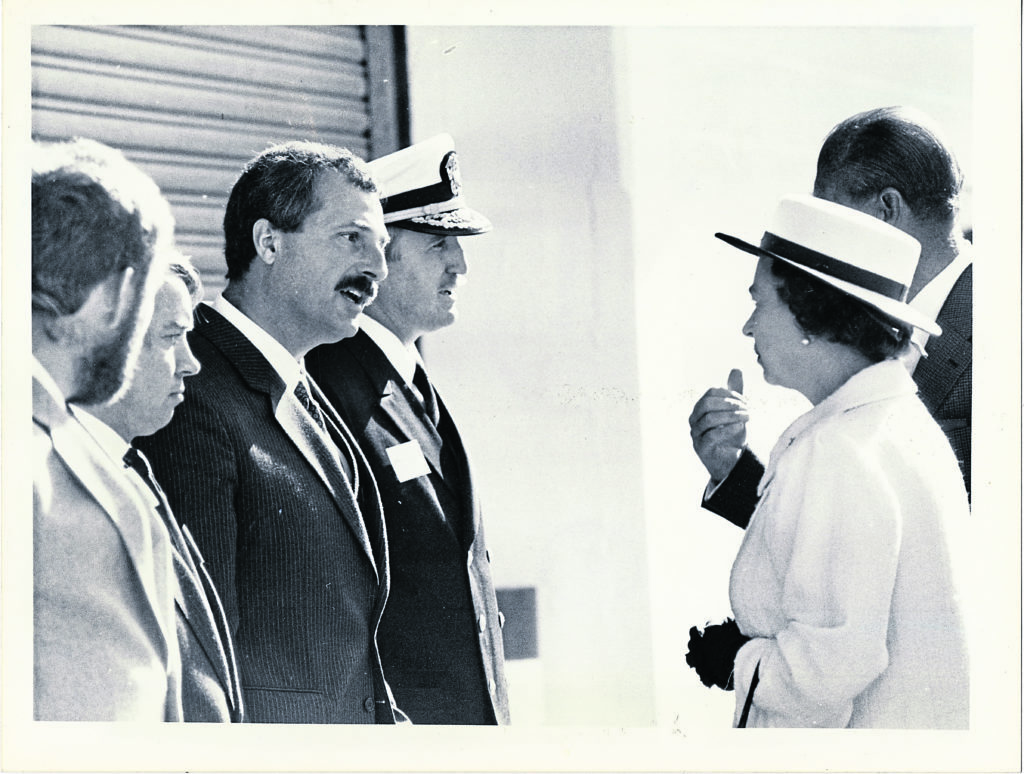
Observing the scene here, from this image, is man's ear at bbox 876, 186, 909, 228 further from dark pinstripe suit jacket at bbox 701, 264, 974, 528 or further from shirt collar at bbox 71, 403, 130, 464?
shirt collar at bbox 71, 403, 130, 464

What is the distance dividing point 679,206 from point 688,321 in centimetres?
37

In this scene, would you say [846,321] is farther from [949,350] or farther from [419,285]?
[419,285]

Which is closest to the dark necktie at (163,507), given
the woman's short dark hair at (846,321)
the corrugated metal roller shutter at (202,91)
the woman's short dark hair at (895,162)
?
the corrugated metal roller shutter at (202,91)

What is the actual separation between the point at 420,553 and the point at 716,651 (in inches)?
36.7

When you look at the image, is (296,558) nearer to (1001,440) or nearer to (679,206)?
(679,206)

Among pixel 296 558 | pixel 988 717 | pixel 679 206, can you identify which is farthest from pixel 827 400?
pixel 296 558

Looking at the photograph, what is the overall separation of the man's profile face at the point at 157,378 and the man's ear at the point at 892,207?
6.88ft

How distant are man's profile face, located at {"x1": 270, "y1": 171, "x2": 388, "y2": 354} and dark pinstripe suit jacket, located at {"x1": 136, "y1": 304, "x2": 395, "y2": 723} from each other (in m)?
0.20

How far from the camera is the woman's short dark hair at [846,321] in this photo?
3.73 metres

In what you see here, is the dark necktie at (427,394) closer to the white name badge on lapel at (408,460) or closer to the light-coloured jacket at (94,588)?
the white name badge on lapel at (408,460)

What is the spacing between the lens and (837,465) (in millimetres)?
3719

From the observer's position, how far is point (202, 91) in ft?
13.6

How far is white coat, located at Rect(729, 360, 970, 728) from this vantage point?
12.0ft

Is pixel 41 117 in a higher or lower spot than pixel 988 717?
higher
